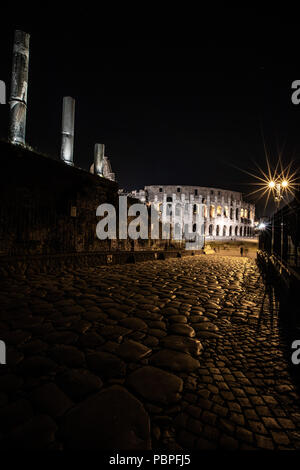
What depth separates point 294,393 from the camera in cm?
183

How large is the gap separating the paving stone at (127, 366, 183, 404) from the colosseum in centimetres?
5058

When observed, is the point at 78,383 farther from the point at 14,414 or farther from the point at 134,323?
the point at 134,323

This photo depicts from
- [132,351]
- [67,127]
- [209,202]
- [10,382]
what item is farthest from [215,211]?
[10,382]

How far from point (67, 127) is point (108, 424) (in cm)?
2092

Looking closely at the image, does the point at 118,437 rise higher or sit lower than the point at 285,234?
lower

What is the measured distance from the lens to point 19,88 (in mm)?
13969

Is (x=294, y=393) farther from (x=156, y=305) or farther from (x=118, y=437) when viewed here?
(x=156, y=305)

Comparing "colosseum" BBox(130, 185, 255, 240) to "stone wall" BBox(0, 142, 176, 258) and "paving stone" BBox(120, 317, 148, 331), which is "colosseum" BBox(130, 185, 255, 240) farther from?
"paving stone" BBox(120, 317, 148, 331)

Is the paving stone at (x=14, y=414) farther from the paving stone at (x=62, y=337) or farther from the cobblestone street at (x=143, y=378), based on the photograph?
the paving stone at (x=62, y=337)

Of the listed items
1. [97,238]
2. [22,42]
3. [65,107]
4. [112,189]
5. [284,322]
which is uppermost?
[22,42]

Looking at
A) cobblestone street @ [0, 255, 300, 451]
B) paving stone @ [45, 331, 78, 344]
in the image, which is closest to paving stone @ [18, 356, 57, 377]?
cobblestone street @ [0, 255, 300, 451]

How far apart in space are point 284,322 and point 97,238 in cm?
760

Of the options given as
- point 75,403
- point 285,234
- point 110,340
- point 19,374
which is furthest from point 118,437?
point 285,234

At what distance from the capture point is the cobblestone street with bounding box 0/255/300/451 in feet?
4.56
